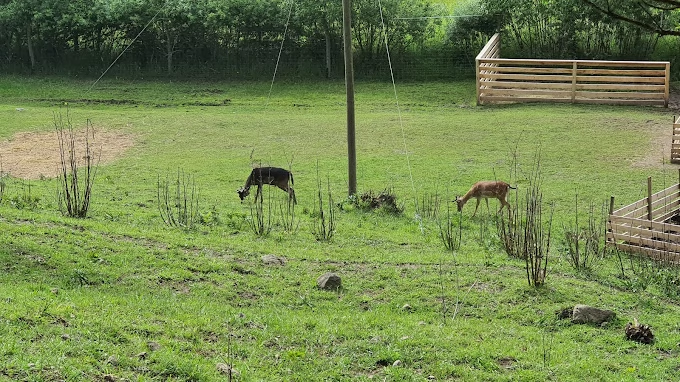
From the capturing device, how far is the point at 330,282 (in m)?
10.3

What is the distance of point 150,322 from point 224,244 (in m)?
3.76

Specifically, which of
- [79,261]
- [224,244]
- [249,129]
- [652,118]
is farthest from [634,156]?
[79,261]

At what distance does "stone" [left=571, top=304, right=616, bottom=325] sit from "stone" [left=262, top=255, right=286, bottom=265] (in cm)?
377

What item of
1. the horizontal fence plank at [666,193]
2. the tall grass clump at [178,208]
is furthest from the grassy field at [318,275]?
the horizontal fence plank at [666,193]

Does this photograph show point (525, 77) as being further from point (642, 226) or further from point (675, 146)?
point (642, 226)

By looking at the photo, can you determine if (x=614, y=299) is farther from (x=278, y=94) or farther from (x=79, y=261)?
(x=278, y=94)

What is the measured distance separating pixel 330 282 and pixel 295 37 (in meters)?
21.7

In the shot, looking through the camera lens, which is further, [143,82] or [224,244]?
[143,82]

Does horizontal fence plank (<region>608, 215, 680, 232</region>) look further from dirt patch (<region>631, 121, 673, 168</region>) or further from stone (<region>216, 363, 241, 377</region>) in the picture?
stone (<region>216, 363, 241, 377</region>)

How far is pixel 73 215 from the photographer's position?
13297 mm

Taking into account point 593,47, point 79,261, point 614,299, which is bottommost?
point 614,299

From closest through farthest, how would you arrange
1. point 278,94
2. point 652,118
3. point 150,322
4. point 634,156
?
1. point 150,322
2. point 634,156
3. point 652,118
4. point 278,94

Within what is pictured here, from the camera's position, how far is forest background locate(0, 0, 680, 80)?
29.2m

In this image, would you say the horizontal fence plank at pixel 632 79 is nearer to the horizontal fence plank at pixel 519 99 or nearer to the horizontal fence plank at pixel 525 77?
the horizontal fence plank at pixel 525 77
